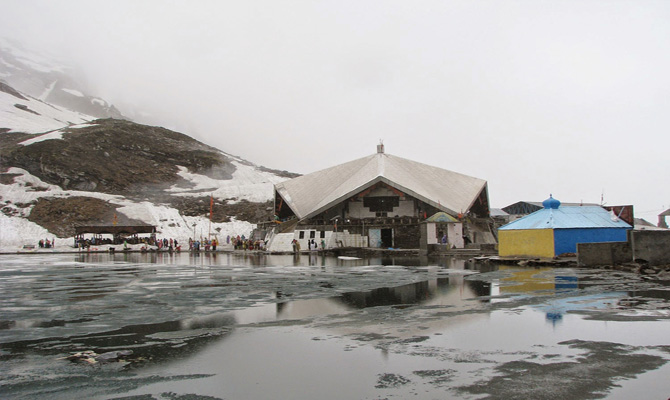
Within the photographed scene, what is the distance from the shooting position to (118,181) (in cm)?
8306

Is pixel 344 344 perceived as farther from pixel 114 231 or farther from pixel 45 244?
pixel 45 244

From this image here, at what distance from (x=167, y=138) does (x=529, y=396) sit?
4608 inches

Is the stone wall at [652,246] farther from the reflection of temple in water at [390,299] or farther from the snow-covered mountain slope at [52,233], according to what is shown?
the snow-covered mountain slope at [52,233]

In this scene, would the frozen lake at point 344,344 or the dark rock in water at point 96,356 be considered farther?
the dark rock in water at point 96,356

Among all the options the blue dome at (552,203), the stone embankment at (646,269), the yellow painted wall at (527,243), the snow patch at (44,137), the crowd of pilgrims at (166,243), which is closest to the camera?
the stone embankment at (646,269)

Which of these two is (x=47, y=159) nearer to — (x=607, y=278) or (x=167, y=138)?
(x=167, y=138)

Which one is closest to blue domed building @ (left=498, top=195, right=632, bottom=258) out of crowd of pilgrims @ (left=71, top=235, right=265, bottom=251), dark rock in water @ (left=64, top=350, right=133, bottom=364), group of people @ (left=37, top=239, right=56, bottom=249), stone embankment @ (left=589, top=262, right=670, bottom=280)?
stone embankment @ (left=589, top=262, right=670, bottom=280)

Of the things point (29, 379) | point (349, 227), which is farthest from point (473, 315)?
point (349, 227)

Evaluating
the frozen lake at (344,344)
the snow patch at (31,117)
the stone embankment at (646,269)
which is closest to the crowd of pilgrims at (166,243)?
the stone embankment at (646,269)

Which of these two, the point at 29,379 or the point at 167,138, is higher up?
the point at 167,138

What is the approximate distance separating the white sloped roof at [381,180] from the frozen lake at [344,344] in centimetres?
3201

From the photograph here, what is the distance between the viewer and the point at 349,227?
42.0 m

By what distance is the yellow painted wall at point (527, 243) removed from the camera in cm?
2252

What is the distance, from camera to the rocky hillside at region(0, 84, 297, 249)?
2504 inches
